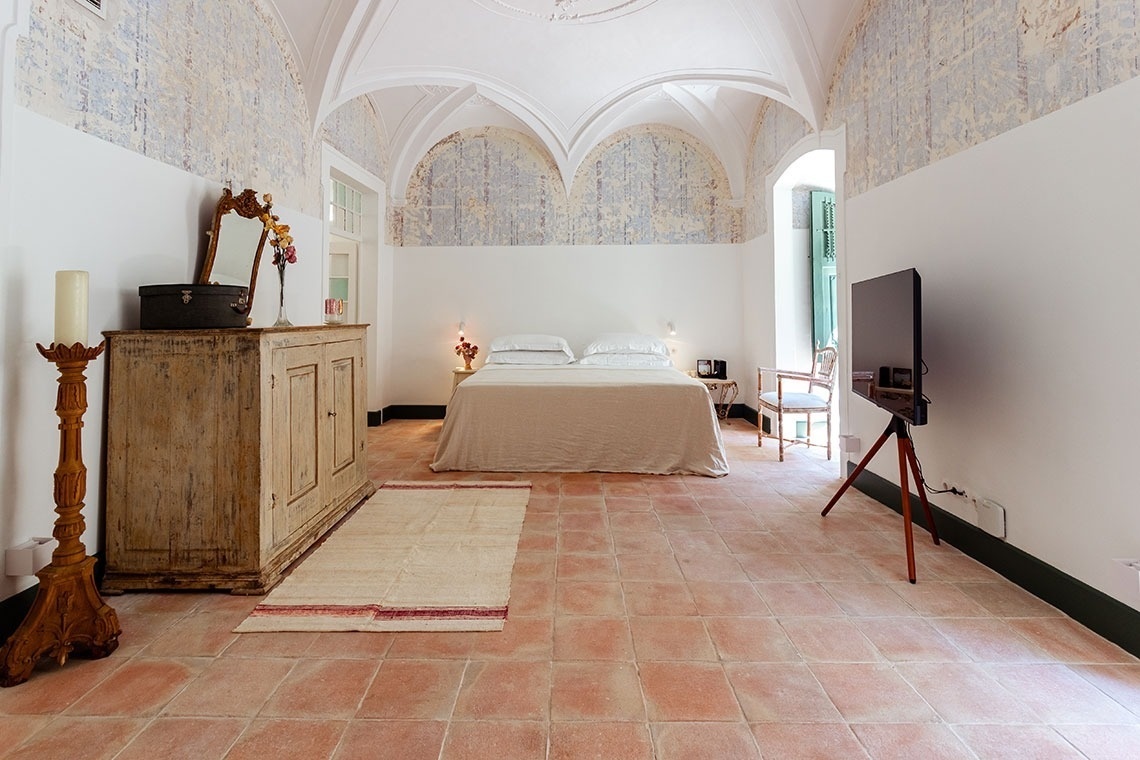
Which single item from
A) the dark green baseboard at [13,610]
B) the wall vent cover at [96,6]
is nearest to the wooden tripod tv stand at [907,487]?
the dark green baseboard at [13,610]

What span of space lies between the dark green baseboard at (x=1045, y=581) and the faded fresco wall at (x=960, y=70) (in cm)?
184

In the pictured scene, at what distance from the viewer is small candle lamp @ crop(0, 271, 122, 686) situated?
176 centimetres

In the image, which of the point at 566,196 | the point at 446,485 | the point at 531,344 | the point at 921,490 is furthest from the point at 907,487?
the point at 566,196

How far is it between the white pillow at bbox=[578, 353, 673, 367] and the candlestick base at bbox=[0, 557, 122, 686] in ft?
15.0

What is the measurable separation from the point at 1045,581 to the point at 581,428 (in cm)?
283

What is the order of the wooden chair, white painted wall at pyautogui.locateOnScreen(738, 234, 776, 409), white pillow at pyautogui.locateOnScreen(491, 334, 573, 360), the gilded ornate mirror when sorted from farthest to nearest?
white pillow at pyautogui.locateOnScreen(491, 334, 573, 360) → white painted wall at pyautogui.locateOnScreen(738, 234, 776, 409) → the wooden chair → the gilded ornate mirror

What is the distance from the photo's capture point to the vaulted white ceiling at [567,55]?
3936mm

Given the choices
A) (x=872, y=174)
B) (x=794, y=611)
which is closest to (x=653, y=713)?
(x=794, y=611)

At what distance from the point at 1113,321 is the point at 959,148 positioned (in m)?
1.22

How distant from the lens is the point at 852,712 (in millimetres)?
1554

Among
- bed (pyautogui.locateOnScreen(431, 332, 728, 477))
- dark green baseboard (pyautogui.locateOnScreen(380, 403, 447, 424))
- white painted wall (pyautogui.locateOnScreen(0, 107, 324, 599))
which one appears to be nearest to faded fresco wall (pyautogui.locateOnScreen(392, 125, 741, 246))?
dark green baseboard (pyautogui.locateOnScreen(380, 403, 447, 424))

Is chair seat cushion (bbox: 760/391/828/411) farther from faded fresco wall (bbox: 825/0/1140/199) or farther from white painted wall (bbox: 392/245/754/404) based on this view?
white painted wall (bbox: 392/245/754/404)

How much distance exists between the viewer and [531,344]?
6203 mm

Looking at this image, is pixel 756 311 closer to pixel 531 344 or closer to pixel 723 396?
pixel 723 396
